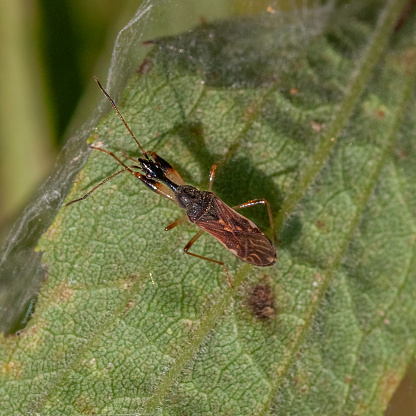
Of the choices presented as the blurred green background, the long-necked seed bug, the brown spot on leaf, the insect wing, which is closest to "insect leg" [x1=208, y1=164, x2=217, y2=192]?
the long-necked seed bug

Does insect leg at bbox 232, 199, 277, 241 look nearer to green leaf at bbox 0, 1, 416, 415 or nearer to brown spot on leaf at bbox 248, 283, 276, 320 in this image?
green leaf at bbox 0, 1, 416, 415

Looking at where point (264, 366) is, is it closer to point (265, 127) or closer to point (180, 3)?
point (265, 127)

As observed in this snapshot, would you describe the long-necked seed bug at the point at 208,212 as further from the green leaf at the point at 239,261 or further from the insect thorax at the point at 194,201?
the green leaf at the point at 239,261

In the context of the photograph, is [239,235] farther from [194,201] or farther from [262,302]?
[262,302]

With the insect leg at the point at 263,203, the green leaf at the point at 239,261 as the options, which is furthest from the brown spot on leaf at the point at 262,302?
the insect leg at the point at 263,203

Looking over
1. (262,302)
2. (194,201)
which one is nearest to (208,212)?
(194,201)

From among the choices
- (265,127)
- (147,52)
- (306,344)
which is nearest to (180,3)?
(147,52)
